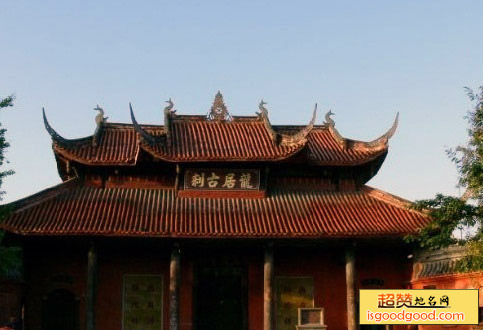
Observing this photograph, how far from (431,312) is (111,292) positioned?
35.5 feet

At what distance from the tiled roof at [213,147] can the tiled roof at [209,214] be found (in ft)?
3.49

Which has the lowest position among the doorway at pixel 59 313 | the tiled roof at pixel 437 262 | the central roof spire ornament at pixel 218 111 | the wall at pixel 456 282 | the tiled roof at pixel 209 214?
the doorway at pixel 59 313

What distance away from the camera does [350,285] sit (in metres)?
21.0

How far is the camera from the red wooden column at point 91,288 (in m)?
20.2

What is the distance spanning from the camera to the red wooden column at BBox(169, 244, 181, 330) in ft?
67.5

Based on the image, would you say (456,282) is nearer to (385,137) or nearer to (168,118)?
(385,137)

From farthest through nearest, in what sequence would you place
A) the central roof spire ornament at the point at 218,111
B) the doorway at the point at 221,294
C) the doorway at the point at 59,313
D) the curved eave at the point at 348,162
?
the central roof spire ornament at the point at 218,111, the curved eave at the point at 348,162, the doorway at the point at 221,294, the doorway at the point at 59,313

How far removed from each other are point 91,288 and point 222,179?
17.7 ft

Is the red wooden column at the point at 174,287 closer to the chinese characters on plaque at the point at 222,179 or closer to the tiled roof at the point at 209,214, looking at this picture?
the tiled roof at the point at 209,214

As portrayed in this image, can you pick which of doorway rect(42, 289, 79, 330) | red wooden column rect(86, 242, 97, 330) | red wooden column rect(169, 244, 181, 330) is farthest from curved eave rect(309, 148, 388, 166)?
doorway rect(42, 289, 79, 330)

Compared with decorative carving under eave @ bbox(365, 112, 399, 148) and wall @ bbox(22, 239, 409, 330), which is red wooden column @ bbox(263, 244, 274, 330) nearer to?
wall @ bbox(22, 239, 409, 330)

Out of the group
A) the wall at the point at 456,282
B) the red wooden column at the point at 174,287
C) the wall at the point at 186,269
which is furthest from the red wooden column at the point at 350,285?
the red wooden column at the point at 174,287

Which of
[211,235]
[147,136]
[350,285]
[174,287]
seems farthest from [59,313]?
[350,285]

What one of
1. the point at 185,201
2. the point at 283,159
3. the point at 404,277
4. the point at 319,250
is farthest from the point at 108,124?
the point at 404,277
